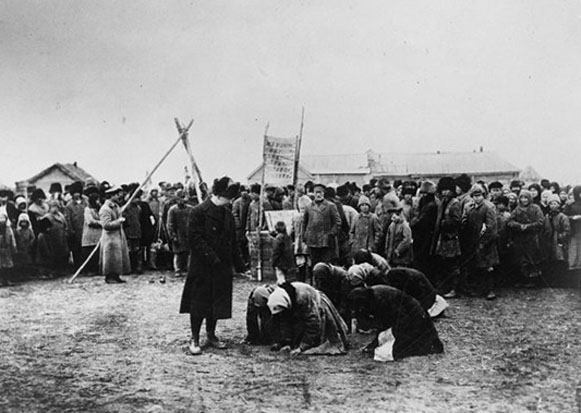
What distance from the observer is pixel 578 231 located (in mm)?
11047

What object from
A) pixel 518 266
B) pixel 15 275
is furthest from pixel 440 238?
pixel 15 275

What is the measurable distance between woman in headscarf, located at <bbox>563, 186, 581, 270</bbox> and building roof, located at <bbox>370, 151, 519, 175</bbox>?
3434cm

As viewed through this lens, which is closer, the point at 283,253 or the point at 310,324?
the point at 310,324

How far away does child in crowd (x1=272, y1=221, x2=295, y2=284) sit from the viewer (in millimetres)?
11195

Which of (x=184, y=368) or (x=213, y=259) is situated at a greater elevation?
(x=213, y=259)

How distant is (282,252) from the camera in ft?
37.0

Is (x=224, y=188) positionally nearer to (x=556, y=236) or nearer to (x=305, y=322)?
(x=305, y=322)

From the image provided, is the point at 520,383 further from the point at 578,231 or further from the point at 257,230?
the point at 257,230

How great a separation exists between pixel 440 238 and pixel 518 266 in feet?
6.81

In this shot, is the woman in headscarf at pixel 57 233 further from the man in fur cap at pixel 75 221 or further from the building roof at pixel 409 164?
the building roof at pixel 409 164

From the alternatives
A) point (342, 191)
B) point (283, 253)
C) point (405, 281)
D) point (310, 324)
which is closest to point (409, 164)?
point (342, 191)

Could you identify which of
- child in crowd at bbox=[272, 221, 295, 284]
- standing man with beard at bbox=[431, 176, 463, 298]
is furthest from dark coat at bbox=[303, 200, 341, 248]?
standing man with beard at bbox=[431, 176, 463, 298]

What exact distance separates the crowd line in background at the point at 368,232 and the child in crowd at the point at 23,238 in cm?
2

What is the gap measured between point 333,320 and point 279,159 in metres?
5.68
